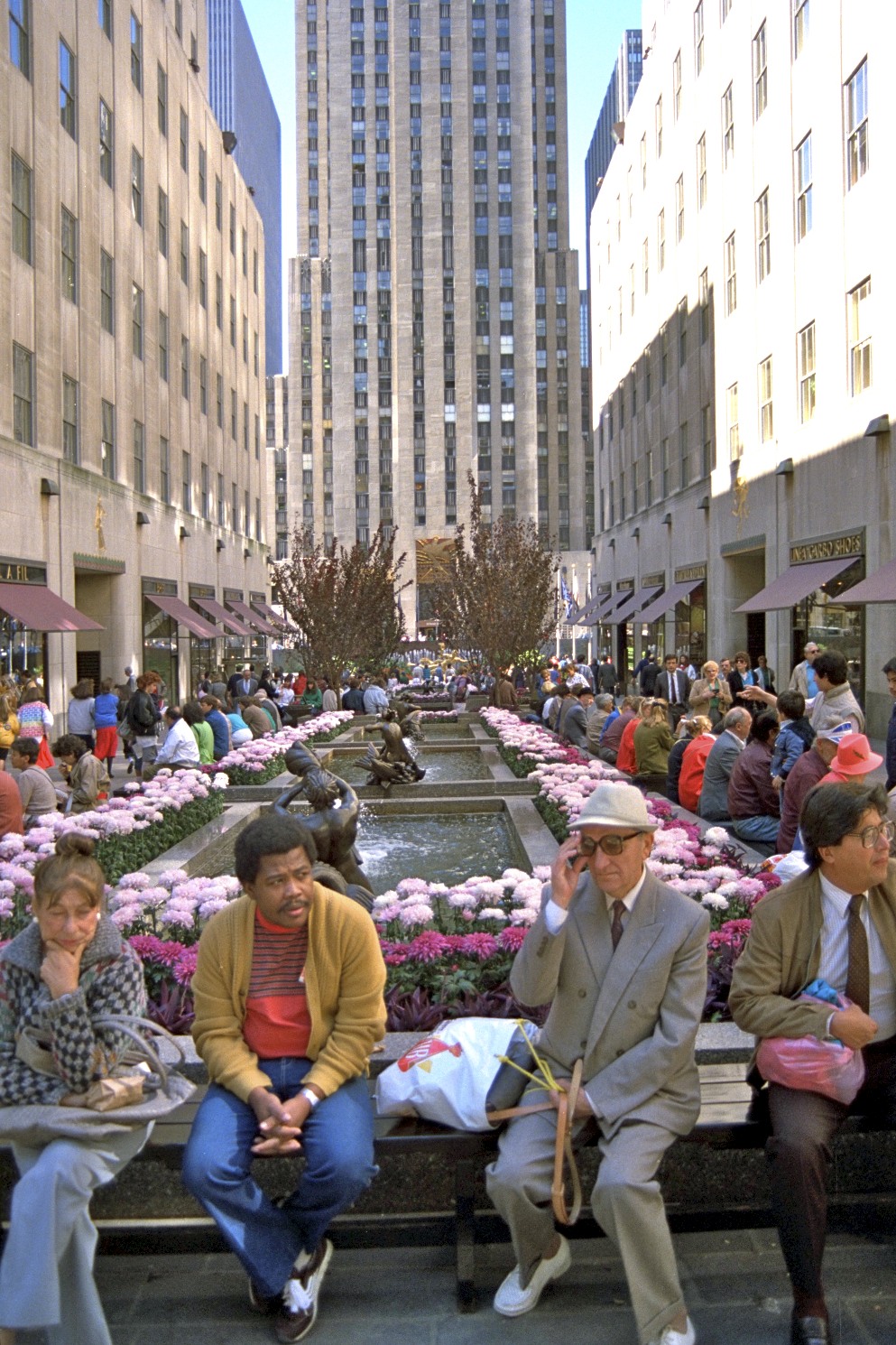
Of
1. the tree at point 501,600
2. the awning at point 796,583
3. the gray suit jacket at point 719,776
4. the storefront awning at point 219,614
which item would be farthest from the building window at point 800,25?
the storefront awning at point 219,614

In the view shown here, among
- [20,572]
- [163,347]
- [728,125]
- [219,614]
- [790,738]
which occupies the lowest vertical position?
[790,738]

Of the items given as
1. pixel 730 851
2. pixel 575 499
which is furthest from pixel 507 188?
pixel 730 851

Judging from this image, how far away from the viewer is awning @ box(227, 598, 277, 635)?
4695cm

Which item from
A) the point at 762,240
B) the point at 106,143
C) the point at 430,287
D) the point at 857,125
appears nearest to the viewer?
the point at 857,125

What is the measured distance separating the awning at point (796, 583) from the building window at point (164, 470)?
19.2 meters

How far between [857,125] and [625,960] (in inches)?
882

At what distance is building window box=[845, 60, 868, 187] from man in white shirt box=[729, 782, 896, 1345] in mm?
21097

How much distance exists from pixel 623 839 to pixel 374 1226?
157 cm

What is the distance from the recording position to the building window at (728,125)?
31453mm

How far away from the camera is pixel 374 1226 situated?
12.9 feet

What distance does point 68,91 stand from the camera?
27578 millimetres

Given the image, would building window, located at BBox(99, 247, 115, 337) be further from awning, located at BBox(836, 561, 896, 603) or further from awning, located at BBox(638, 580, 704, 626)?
awning, located at BBox(836, 561, 896, 603)

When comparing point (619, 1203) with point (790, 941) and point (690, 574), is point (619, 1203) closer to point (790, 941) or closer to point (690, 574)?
point (790, 941)

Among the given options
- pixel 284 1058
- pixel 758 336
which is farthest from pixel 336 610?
pixel 284 1058
